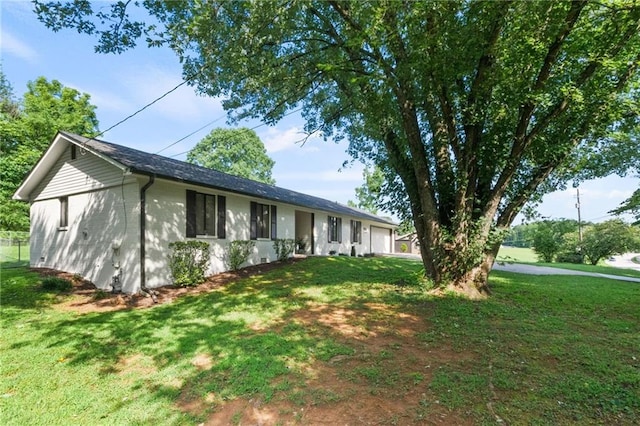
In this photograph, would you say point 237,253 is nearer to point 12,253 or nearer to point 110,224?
point 110,224

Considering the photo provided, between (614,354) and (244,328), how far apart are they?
5.60 meters

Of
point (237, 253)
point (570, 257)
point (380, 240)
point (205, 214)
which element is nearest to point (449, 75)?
point (205, 214)

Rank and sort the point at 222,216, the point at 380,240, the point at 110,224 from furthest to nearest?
the point at 380,240 → the point at 222,216 → the point at 110,224

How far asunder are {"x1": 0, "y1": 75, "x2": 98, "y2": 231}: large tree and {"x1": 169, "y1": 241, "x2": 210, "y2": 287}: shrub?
15990 millimetres

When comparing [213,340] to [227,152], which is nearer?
[213,340]

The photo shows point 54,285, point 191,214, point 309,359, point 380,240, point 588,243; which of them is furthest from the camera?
point 380,240

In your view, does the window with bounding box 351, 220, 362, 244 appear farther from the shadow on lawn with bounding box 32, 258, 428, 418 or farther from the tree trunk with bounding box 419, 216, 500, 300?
the tree trunk with bounding box 419, 216, 500, 300

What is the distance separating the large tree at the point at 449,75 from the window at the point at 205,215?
3595 mm

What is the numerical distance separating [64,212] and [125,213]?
4.05 m

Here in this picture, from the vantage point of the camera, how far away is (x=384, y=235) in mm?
29234

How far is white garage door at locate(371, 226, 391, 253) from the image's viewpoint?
26.6m

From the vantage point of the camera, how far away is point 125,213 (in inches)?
377

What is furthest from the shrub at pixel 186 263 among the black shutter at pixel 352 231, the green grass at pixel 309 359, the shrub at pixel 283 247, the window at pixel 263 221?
the black shutter at pixel 352 231

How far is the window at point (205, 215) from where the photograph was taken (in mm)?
10750
